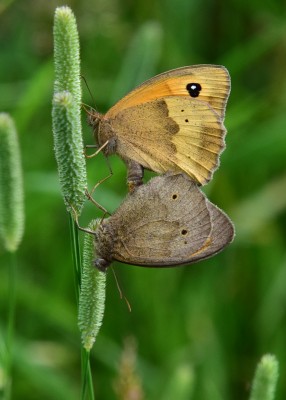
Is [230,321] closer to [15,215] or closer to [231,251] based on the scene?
[231,251]

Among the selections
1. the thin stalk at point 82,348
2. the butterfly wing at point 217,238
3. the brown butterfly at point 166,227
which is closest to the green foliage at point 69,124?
the thin stalk at point 82,348

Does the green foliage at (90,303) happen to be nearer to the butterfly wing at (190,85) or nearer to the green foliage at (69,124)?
the green foliage at (69,124)

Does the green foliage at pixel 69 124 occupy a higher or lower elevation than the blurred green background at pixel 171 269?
higher

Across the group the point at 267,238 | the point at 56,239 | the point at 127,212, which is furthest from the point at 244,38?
the point at 127,212

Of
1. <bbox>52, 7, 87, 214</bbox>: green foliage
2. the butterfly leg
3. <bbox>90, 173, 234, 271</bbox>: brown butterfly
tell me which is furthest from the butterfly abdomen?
the butterfly leg

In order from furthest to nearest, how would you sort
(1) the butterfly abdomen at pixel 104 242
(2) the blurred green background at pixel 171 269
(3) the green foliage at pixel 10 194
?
(2) the blurred green background at pixel 171 269
(3) the green foliage at pixel 10 194
(1) the butterfly abdomen at pixel 104 242

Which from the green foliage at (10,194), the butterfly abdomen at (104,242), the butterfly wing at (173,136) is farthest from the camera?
the butterfly wing at (173,136)

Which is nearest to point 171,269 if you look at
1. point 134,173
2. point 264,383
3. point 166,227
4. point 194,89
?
point 134,173
